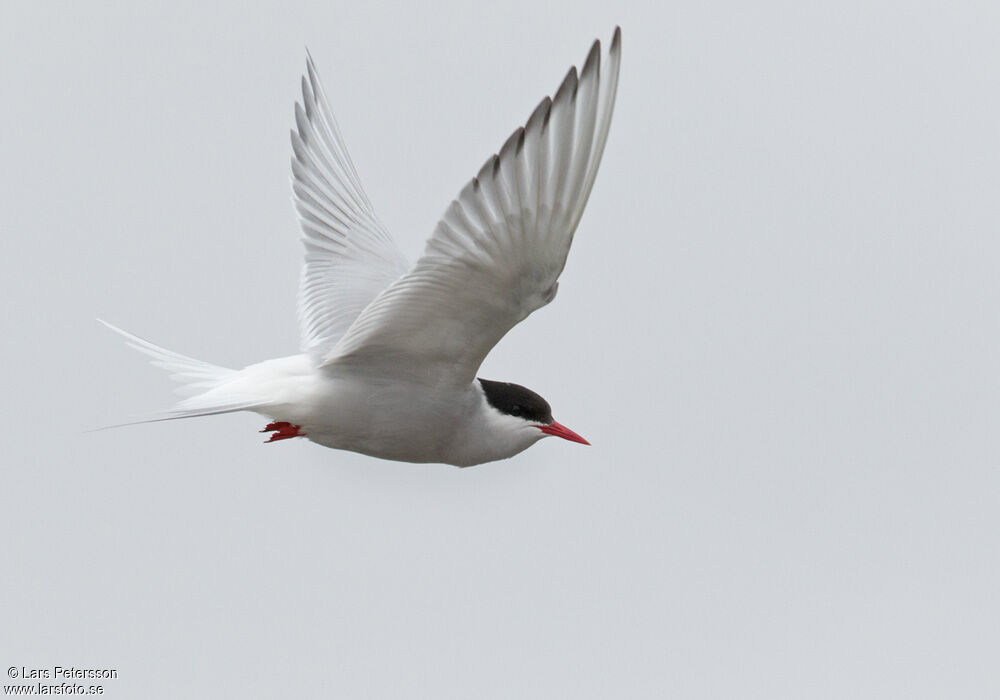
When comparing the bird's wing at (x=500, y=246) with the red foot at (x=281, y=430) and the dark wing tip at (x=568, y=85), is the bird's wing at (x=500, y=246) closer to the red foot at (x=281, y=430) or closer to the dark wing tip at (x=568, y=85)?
the dark wing tip at (x=568, y=85)

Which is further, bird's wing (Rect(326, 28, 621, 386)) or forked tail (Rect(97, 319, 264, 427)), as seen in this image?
forked tail (Rect(97, 319, 264, 427))

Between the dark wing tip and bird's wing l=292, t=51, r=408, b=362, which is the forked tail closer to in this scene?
bird's wing l=292, t=51, r=408, b=362

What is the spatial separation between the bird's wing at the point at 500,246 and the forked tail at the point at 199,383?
17.8 inches

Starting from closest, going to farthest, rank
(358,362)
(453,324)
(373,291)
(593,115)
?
(593,115)
(453,324)
(358,362)
(373,291)

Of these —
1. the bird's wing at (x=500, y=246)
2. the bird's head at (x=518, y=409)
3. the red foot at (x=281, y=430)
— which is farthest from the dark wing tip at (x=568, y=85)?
the red foot at (x=281, y=430)

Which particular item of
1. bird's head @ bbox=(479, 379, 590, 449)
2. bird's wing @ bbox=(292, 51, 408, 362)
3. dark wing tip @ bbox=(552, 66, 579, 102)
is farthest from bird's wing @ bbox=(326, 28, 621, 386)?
bird's wing @ bbox=(292, 51, 408, 362)

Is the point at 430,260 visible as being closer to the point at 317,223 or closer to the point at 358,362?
the point at 358,362

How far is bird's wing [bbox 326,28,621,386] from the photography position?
448 cm

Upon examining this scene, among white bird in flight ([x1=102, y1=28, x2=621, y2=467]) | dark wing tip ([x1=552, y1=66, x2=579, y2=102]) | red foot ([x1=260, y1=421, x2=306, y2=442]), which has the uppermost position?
dark wing tip ([x1=552, y1=66, x2=579, y2=102])

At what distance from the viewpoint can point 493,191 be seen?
4605 mm

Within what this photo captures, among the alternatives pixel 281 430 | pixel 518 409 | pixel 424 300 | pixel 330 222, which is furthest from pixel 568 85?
pixel 330 222

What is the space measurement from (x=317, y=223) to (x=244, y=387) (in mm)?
1539

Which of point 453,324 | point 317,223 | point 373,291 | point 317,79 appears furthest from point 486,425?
point 317,79

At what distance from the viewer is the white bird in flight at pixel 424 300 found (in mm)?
4559
